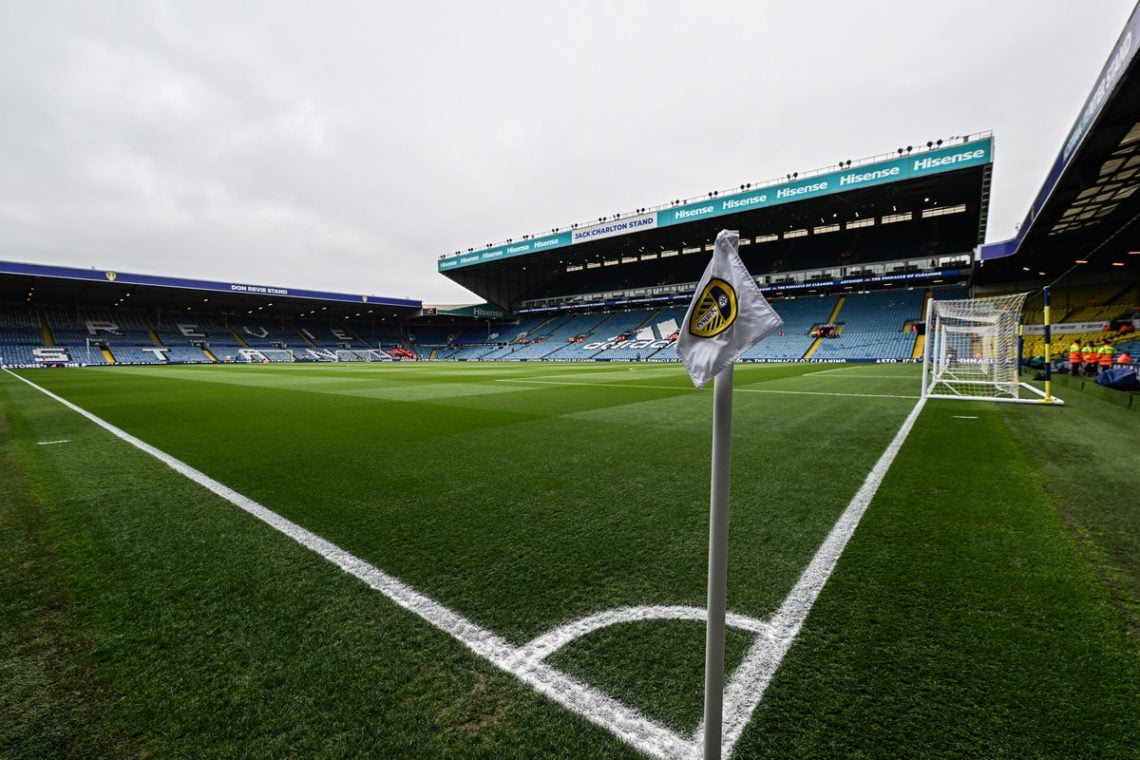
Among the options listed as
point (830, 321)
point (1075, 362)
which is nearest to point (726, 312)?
point (1075, 362)

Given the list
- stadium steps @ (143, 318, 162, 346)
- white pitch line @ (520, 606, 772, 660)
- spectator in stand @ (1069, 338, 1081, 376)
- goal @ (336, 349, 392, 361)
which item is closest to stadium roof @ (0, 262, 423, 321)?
stadium steps @ (143, 318, 162, 346)

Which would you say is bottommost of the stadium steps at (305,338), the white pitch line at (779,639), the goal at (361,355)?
the white pitch line at (779,639)

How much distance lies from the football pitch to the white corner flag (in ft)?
1.05

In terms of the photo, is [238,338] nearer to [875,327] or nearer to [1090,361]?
[875,327]

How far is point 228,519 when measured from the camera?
3.69 meters

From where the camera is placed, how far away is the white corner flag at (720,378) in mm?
1358

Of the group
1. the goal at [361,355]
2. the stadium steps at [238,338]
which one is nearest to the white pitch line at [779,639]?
the goal at [361,355]

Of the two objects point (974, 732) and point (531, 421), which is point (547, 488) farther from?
point (531, 421)

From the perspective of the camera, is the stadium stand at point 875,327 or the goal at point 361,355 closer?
the stadium stand at point 875,327

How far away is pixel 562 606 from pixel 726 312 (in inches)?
68.0

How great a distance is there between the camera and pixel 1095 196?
47.2ft

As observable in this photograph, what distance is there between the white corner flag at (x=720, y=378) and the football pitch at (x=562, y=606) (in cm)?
32

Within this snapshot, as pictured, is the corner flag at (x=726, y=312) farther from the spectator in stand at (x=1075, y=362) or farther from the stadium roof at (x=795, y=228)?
the stadium roof at (x=795, y=228)

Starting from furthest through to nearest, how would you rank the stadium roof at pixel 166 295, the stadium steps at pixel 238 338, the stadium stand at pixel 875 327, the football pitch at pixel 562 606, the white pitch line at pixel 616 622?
the stadium steps at pixel 238 338 < the stadium roof at pixel 166 295 < the stadium stand at pixel 875 327 < the white pitch line at pixel 616 622 < the football pitch at pixel 562 606
